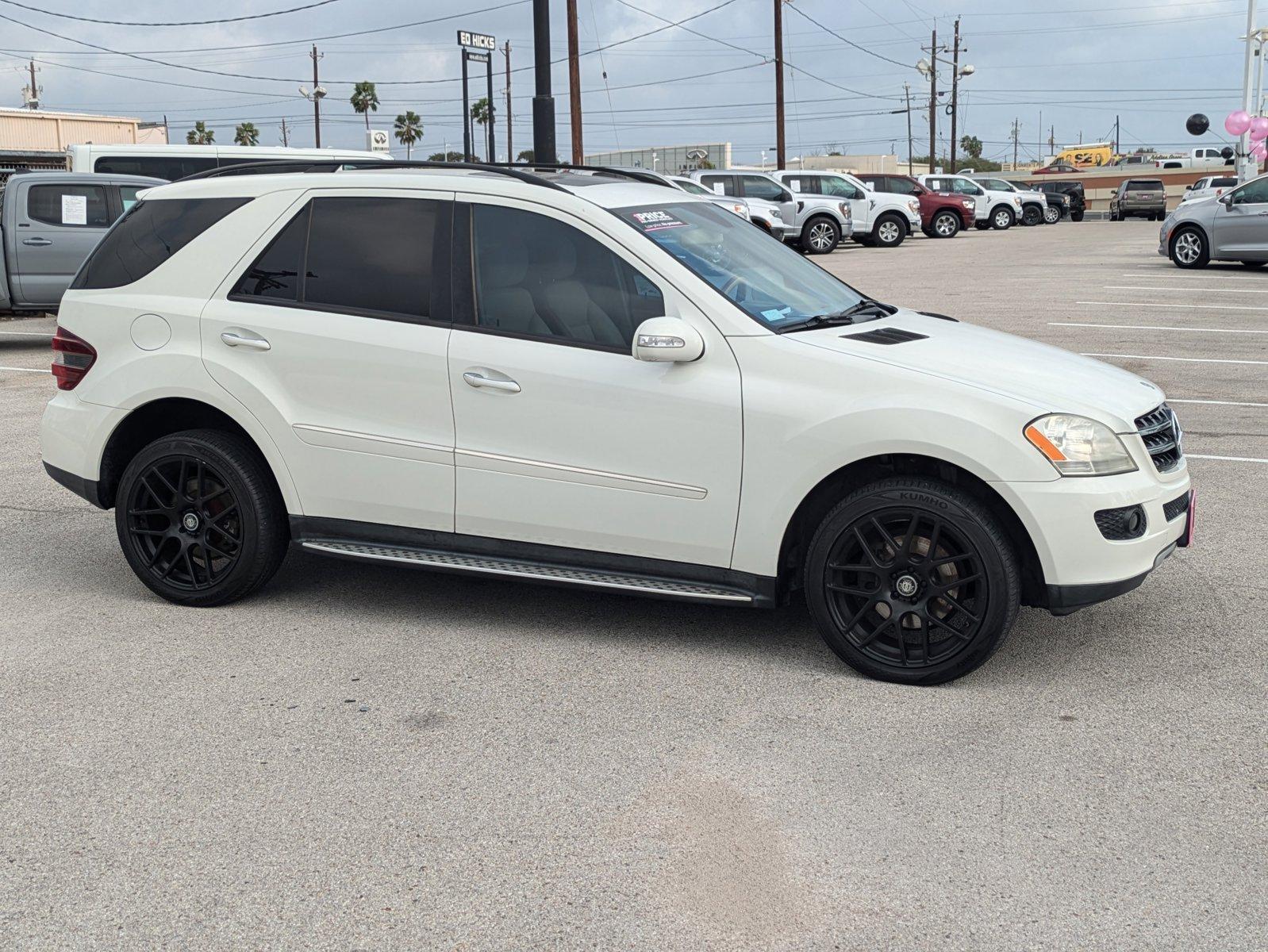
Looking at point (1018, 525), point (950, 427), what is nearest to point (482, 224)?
point (950, 427)

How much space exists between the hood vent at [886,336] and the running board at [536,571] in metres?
0.99

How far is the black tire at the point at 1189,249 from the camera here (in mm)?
21391

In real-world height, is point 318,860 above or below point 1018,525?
below

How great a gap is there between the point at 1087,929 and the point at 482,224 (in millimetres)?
3212

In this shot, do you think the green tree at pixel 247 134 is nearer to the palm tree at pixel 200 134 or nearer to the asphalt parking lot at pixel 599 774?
the palm tree at pixel 200 134

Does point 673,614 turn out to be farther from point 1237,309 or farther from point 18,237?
point 1237,309

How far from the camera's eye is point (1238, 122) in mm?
38125

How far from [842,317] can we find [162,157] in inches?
704

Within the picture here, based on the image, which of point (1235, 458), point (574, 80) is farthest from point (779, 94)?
point (1235, 458)

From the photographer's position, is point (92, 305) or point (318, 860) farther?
point (92, 305)

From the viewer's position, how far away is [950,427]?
4312mm

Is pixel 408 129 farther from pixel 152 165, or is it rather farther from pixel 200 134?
pixel 152 165

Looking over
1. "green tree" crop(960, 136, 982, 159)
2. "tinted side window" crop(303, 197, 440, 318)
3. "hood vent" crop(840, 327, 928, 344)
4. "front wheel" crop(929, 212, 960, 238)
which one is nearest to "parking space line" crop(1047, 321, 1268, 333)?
"hood vent" crop(840, 327, 928, 344)

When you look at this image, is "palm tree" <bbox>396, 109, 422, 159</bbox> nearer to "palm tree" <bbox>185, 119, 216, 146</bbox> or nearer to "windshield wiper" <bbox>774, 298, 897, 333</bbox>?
"palm tree" <bbox>185, 119, 216, 146</bbox>
